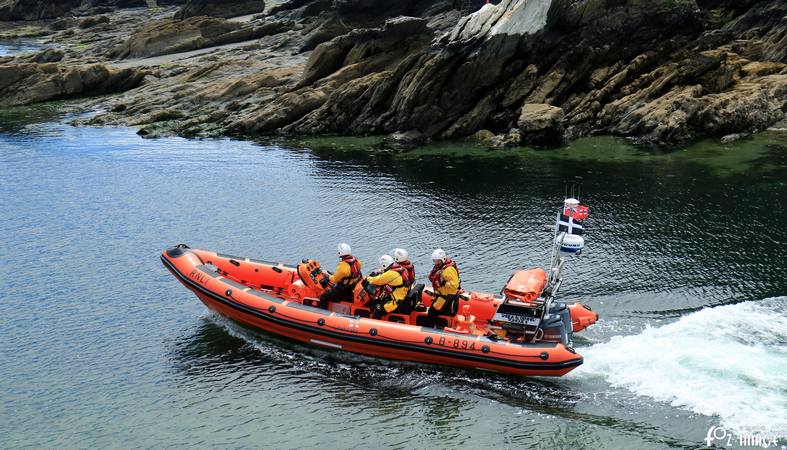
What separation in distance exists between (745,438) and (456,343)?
4.71 metres

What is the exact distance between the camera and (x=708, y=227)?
19.2 m

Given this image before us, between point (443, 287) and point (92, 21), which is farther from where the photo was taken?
point (92, 21)

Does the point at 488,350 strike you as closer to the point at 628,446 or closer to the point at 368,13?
the point at 628,446

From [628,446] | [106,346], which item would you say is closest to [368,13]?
[106,346]

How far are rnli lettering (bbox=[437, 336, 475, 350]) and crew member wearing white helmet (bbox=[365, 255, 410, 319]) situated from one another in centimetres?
125

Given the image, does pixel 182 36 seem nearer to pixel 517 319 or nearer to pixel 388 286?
pixel 388 286

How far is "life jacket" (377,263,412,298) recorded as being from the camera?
13.5 metres

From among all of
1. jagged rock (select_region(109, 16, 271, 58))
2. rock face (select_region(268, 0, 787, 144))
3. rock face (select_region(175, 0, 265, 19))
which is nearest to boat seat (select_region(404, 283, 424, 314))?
rock face (select_region(268, 0, 787, 144))

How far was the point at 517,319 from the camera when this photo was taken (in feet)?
42.5

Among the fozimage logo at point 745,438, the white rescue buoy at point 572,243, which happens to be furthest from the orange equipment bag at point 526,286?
the fozimage logo at point 745,438

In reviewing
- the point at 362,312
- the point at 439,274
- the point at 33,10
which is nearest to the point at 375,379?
the point at 362,312

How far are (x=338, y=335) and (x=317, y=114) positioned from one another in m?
21.0

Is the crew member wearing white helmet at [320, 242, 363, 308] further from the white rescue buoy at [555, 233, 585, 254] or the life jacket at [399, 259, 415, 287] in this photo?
the white rescue buoy at [555, 233, 585, 254]

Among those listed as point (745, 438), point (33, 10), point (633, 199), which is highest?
point (33, 10)
